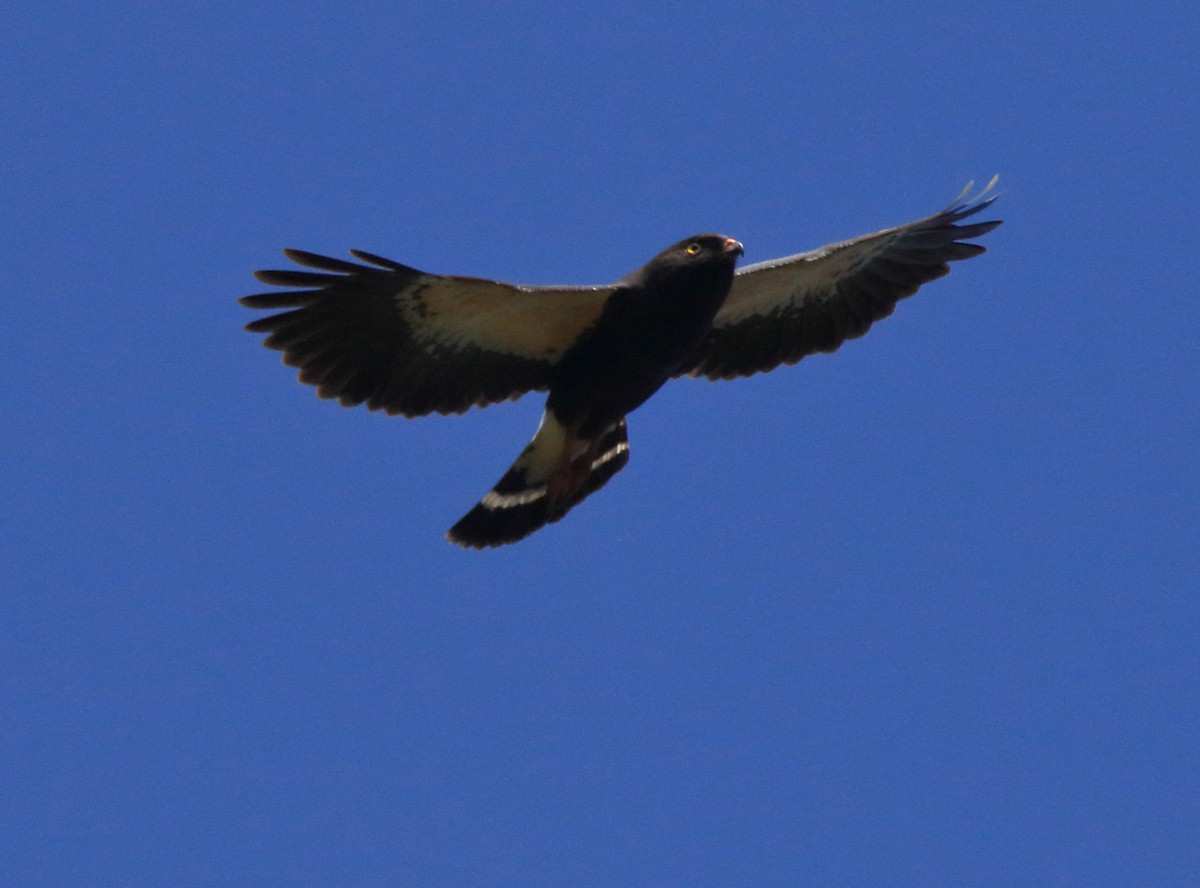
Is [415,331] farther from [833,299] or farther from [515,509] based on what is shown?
[833,299]

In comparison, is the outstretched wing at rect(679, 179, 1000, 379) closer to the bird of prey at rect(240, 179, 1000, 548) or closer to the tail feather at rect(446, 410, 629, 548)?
the bird of prey at rect(240, 179, 1000, 548)

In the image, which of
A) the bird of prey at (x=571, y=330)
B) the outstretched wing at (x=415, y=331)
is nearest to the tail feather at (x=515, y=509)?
the bird of prey at (x=571, y=330)

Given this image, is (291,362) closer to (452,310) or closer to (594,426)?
(452,310)

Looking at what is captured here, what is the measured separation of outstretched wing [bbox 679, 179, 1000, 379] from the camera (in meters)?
13.2

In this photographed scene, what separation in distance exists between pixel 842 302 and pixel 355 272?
360 cm

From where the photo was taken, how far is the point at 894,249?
43.4 feet

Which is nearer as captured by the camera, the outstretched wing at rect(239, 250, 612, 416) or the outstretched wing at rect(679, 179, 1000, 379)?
the outstretched wing at rect(239, 250, 612, 416)

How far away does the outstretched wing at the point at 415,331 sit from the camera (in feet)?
38.7

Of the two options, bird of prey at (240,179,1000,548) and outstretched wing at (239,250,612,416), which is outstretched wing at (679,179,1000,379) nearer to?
bird of prey at (240,179,1000,548)

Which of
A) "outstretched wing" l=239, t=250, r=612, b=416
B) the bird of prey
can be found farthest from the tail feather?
"outstretched wing" l=239, t=250, r=612, b=416

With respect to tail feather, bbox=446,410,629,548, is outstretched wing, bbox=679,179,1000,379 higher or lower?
higher

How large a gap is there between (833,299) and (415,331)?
307cm

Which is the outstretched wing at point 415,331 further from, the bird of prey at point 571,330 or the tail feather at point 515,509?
the tail feather at point 515,509

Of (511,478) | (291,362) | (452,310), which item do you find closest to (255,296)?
(291,362)
